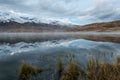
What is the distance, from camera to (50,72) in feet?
51.9

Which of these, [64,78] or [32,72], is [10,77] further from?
[64,78]

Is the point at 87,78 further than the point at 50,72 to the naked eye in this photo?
No

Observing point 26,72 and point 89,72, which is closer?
point 89,72

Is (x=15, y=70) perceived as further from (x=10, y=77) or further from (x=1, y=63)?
(x=1, y=63)

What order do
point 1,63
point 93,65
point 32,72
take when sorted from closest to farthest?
1. point 93,65
2. point 32,72
3. point 1,63

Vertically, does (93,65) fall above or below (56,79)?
above

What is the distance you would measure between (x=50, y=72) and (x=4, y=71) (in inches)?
150

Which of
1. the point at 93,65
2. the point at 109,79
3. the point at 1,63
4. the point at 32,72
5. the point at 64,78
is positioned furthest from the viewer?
the point at 1,63

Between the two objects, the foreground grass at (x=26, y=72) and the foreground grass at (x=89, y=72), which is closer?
the foreground grass at (x=89, y=72)

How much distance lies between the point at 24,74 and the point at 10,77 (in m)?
1.36

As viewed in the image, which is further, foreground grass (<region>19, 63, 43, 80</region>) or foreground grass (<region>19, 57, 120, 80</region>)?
foreground grass (<region>19, 63, 43, 80</region>)

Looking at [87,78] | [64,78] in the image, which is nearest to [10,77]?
[64,78]

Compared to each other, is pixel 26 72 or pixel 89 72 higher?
pixel 89 72

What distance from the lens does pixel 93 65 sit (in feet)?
45.0
